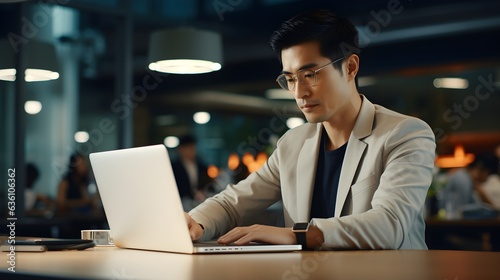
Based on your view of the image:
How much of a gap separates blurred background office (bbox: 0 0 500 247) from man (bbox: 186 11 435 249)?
12.4 ft

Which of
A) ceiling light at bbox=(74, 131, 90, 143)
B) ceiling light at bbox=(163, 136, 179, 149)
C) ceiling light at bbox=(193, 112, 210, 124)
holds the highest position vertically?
ceiling light at bbox=(193, 112, 210, 124)

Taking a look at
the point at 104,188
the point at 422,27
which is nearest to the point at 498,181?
the point at 422,27

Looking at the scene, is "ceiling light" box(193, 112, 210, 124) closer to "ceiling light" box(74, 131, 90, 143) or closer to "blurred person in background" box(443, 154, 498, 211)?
"ceiling light" box(74, 131, 90, 143)

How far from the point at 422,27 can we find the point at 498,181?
2.20 meters

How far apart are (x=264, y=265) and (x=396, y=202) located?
2.29ft

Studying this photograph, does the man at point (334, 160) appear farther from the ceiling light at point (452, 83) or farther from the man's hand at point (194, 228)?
the ceiling light at point (452, 83)

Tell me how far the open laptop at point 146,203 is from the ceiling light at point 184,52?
2.22 metres

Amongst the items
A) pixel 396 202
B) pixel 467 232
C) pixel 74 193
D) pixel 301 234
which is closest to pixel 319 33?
pixel 396 202

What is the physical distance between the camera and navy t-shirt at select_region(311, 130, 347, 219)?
2414 millimetres

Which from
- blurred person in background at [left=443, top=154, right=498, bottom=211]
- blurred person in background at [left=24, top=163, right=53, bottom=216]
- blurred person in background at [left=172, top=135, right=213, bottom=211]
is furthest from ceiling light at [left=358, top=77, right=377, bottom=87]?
blurred person in background at [left=24, top=163, right=53, bottom=216]

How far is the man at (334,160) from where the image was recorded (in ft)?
6.85

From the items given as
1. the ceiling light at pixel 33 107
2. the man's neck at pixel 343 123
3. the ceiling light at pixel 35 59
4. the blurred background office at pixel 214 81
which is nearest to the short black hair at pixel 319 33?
the man's neck at pixel 343 123

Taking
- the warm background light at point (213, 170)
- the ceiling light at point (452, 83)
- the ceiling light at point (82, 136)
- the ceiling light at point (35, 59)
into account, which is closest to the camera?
the ceiling light at point (35, 59)

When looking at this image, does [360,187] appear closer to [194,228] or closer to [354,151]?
[354,151]
